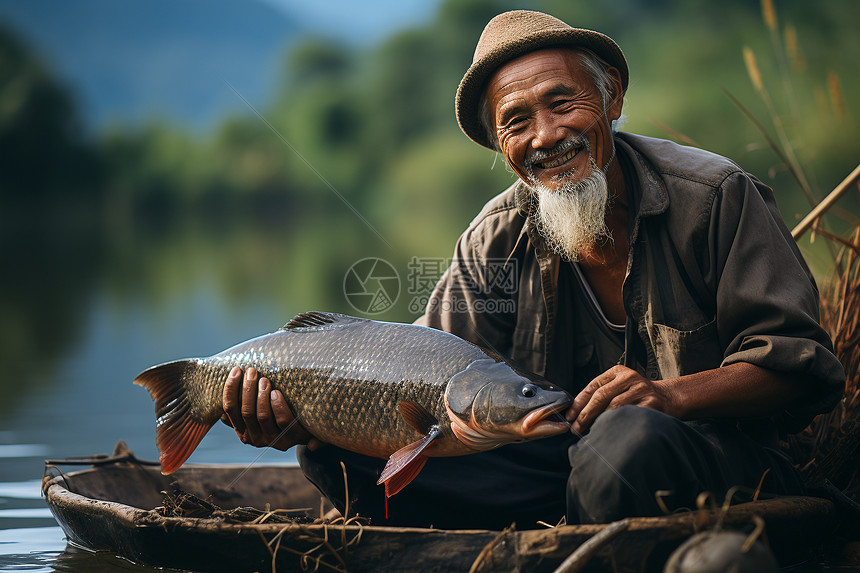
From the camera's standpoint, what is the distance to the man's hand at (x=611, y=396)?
8.02 ft

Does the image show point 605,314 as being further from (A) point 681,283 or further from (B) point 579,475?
(B) point 579,475

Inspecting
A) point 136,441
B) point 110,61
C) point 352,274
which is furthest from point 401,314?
point 110,61

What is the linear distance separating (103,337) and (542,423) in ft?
30.6

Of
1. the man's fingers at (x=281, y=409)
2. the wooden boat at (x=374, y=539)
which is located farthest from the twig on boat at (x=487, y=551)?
the man's fingers at (x=281, y=409)

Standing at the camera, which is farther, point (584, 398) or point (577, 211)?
point (577, 211)

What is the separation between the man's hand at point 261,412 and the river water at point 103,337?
24.7 inches

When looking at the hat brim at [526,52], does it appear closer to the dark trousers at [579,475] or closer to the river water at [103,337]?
the dark trousers at [579,475]

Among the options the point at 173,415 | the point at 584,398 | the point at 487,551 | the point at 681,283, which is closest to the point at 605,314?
the point at 681,283

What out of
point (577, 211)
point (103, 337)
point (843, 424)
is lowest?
point (843, 424)

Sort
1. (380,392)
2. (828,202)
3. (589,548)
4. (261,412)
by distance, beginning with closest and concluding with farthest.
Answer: (589,548) → (380,392) → (261,412) → (828,202)

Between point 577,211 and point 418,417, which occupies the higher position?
point 577,211

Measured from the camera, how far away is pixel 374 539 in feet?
8.19

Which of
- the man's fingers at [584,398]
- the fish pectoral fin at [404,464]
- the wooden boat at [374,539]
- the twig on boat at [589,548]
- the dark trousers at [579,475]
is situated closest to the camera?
the twig on boat at [589,548]

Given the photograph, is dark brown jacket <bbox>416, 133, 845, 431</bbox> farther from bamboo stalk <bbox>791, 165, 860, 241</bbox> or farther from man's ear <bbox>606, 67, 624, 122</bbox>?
bamboo stalk <bbox>791, 165, 860, 241</bbox>
